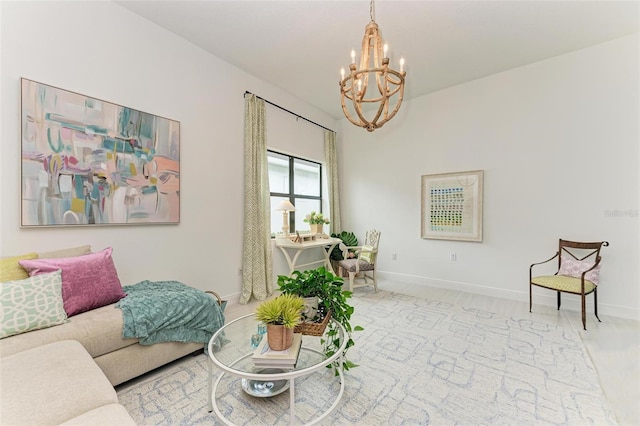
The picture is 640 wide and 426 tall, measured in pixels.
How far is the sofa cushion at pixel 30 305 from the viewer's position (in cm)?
151

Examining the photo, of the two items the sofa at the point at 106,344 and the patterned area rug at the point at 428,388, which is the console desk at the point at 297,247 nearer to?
the patterned area rug at the point at 428,388

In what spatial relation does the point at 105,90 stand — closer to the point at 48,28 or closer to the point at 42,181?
the point at 48,28

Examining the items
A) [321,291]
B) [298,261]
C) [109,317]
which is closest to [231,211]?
[298,261]

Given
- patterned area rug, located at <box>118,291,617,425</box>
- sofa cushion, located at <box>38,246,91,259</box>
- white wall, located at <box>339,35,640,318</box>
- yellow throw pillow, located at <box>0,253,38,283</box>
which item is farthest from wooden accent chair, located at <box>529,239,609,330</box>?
yellow throw pillow, located at <box>0,253,38,283</box>

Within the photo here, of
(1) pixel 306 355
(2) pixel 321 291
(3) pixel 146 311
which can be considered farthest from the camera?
(3) pixel 146 311

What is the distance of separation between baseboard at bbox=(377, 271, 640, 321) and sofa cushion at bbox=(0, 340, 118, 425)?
3.98m

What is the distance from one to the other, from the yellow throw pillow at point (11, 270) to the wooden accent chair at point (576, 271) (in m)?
4.44

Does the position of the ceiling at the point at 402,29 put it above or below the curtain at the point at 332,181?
above

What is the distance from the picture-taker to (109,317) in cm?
176

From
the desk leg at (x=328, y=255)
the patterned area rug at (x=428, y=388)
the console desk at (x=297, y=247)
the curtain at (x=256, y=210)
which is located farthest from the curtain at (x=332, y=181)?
the patterned area rug at (x=428, y=388)

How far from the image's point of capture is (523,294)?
344 centimetres

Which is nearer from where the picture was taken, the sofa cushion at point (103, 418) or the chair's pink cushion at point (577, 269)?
the sofa cushion at point (103, 418)

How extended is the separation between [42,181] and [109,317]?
119cm

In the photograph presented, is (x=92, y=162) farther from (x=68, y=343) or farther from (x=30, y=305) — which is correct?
(x=68, y=343)
